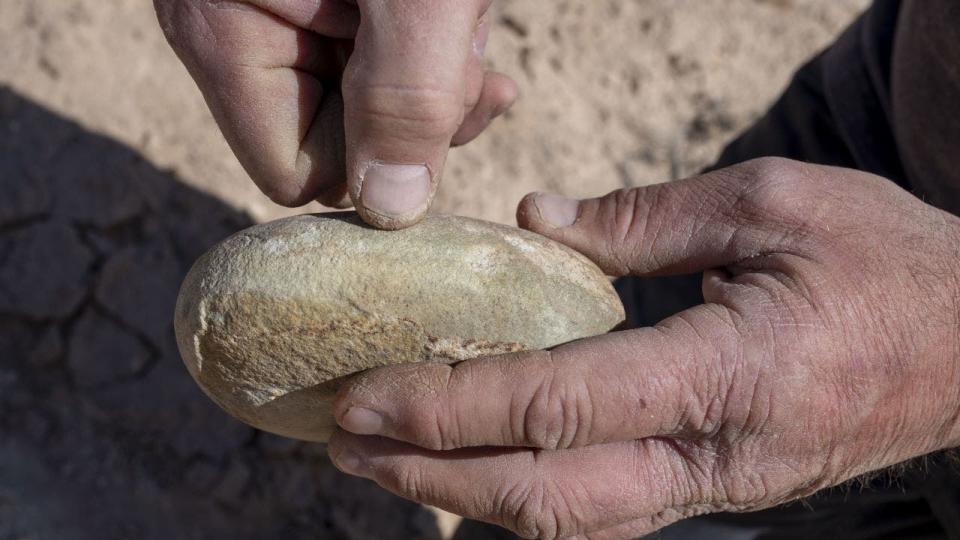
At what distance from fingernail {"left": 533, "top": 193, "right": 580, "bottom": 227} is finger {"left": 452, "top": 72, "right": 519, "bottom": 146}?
1.29ft

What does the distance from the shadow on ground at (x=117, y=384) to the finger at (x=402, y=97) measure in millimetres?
1683

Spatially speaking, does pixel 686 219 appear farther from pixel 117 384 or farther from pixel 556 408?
pixel 117 384

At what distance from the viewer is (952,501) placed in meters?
2.60

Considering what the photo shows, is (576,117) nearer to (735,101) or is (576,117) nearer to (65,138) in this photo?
(735,101)

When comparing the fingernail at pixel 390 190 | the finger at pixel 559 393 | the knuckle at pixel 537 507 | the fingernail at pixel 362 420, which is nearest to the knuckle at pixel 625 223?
the finger at pixel 559 393

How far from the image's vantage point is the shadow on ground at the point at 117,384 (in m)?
3.22

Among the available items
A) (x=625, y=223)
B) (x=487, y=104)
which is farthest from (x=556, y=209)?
(x=487, y=104)

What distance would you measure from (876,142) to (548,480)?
1680mm

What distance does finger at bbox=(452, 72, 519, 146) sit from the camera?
257cm

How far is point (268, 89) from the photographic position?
2.13 meters

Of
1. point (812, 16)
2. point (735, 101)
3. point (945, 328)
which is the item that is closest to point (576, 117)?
point (735, 101)

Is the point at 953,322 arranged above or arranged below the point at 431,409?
above

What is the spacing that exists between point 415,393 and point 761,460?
0.74 metres

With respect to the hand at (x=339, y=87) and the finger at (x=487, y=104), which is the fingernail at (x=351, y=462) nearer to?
the hand at (x=339, y=87)
